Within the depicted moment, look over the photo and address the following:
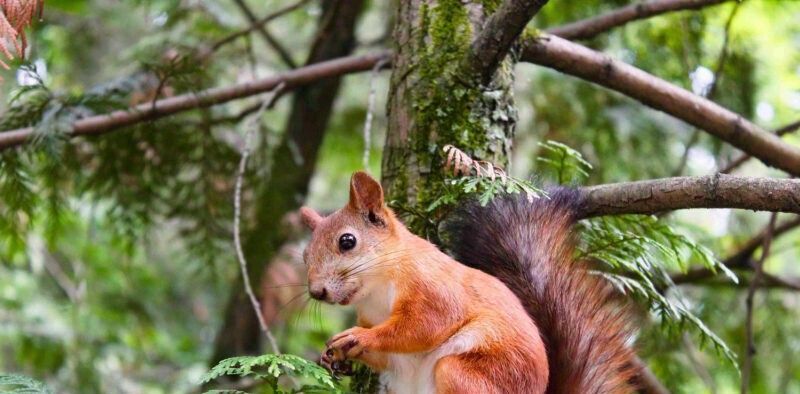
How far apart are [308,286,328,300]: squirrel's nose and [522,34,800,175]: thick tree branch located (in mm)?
917

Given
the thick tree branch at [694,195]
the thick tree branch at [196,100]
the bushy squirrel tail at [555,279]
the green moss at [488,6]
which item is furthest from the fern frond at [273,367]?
the thick tree branch at [196,100]

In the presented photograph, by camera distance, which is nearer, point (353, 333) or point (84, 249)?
point (353, 333)

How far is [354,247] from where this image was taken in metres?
2.01

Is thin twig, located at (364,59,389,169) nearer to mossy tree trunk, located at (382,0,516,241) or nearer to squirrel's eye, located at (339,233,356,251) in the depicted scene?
mossy tree trunk, located at (382,0,516,241)

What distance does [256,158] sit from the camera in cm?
A: 343

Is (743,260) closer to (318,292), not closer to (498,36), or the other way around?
(498,36)

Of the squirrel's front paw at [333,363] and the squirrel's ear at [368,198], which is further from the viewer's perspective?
the squirrel's ear at [368,198]

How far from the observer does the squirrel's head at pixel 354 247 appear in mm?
1945

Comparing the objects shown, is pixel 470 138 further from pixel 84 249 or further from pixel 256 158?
pixel 84 249

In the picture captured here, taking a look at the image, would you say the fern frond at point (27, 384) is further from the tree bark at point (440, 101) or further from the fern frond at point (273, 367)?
the tree bark at point (440, 101)

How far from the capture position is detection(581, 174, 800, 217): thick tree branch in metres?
1.70

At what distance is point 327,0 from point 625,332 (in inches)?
103

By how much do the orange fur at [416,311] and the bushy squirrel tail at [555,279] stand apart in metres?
0.11

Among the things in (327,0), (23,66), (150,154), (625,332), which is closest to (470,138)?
(625,332)
